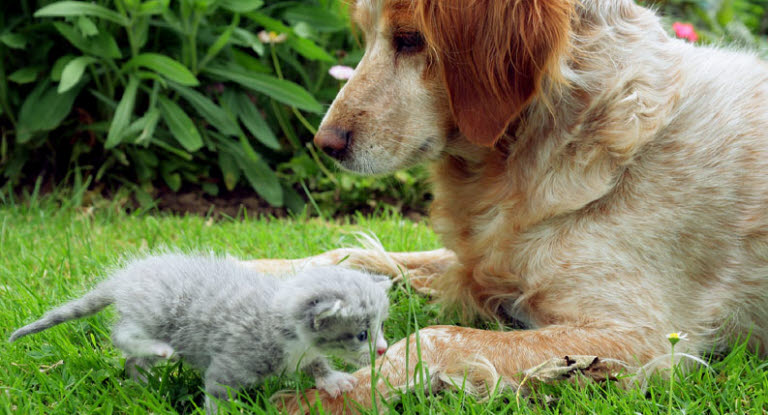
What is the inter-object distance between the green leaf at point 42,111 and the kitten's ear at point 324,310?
318 cm

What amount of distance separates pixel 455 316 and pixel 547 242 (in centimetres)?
53

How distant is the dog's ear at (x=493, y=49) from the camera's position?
225cm

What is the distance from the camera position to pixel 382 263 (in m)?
3.27

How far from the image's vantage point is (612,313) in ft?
7.46

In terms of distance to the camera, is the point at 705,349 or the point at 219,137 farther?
the point at 219,137

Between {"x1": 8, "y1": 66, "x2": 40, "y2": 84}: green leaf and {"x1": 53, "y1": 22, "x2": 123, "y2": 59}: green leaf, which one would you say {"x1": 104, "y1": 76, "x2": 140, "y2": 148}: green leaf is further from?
{"x1": 8, "y1": 66, "x2": 40, "y2": 84}: green leaf

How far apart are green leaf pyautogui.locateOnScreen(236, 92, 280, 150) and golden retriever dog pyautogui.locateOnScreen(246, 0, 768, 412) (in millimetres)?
2130

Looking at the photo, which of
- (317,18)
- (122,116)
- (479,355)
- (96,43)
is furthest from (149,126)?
(479,355)

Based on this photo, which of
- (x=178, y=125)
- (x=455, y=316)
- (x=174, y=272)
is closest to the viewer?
(x=174, y=272)

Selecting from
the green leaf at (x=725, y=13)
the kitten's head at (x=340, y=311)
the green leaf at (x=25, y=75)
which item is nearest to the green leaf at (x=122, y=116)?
the green leaf at (x=25, y=75)

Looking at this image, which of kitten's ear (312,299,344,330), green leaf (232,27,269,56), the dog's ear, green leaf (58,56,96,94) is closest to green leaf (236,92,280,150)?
green leaf (232,27,269,56)

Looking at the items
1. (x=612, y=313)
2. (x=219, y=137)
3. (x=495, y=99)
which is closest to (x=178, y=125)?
(x=219, y=137)

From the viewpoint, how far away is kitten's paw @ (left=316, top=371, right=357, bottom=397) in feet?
6.59

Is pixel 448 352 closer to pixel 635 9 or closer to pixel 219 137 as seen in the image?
pixel 635 9
